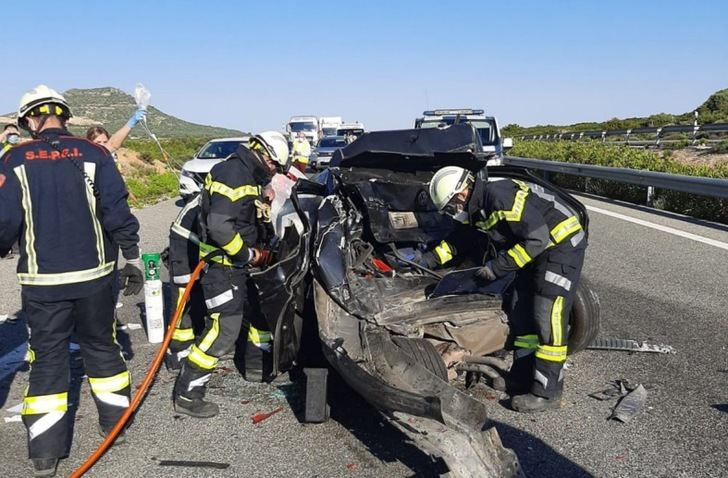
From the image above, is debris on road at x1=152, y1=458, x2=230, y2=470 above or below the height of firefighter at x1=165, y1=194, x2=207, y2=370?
below

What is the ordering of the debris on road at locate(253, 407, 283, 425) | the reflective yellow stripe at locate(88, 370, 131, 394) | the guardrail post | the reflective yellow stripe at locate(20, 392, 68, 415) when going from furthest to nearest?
1. the guardrail post
2. the debris on road at locate(253, 407, 283, 425)
3. the reflective yellow stripe at locate(88, 370, 131, 394)
4. the reflective yellow stripe at locate(20, 392, 68, 415)

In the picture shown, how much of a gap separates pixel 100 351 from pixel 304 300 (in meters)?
1.27

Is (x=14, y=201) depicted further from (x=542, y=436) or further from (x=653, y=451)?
(x=653, y=451)

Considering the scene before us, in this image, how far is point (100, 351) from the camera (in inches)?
158

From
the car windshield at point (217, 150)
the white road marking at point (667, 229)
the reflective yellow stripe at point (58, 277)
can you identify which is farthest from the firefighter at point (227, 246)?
the car windshield at point (217, 150)

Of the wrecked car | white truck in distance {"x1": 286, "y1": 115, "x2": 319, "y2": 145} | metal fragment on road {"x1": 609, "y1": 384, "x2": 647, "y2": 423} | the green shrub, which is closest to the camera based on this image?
the wrecked car

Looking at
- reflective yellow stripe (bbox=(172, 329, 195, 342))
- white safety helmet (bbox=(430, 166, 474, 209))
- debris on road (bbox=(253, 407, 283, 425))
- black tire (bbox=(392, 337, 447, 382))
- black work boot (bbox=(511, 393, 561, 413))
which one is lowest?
debris on road (bbox=(253, 407, 283, 425))

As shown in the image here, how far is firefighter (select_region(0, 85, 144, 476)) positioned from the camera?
12.1 ft

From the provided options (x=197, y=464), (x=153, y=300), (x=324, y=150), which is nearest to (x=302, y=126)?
(x=324, y=150)

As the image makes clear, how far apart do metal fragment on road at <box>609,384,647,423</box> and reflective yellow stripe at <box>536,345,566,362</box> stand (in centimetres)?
44

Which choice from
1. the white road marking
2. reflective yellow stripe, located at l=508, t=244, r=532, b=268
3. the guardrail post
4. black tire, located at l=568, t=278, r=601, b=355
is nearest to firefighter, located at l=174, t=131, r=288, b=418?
reflective yellow stripe, located at l=508, t=244, r=532, b=268

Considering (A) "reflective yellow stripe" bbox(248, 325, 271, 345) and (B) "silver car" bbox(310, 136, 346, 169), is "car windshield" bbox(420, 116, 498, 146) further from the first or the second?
(A) "reflective yellow stripe" bbox(248, 325, 271, 345)

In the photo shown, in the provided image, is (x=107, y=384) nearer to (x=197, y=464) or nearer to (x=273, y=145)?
(x=197, y=464)

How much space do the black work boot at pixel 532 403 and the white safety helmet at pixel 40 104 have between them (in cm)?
321
